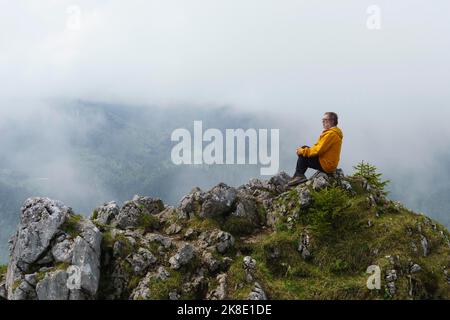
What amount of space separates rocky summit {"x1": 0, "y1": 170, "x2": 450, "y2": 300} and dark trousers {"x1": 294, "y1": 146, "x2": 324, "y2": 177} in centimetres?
62

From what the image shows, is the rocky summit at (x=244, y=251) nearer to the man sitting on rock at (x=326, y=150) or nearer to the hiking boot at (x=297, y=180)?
the man sitting on rock at (x=326, y=150)

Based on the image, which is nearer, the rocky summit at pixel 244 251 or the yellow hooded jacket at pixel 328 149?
the rocky summit at pixel 244 251

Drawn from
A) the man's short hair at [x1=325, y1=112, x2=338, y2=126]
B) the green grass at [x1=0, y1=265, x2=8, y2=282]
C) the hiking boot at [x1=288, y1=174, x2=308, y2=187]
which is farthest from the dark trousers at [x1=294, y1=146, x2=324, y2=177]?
the green grass at [x1=0, y1=265, x2=8, y2=282]

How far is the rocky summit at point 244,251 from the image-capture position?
64.8 feet

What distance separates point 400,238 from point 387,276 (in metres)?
2.75

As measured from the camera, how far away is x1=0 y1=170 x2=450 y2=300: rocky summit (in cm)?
1977

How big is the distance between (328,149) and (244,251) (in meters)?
7.39

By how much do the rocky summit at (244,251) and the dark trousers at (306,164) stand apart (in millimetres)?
618

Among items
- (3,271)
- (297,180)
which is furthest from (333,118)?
(3,271)

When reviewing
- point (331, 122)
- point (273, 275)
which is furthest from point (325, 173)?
point (273, 275)

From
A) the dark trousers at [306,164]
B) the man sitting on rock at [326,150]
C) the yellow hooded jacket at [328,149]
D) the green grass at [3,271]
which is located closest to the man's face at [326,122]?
the man sitting on rock at [326,150]

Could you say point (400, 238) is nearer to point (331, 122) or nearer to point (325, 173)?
point (325, 173)
